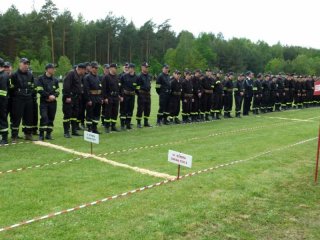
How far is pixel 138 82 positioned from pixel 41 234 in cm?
1015

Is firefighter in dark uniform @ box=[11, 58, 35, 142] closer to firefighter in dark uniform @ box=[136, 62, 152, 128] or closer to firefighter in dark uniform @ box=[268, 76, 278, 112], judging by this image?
firefighter in dark uniform @ box=[136, 62, 152, 128]

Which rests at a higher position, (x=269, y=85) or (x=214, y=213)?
(x=269, y=85)

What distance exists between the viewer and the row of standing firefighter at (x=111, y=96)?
1091cm

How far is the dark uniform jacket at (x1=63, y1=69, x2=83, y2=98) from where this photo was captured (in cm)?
1205

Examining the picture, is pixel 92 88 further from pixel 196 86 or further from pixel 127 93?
pixel 196 86

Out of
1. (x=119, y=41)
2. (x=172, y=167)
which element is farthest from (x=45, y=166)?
(x=119, y=41)

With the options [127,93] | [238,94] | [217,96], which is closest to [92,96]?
[127,93]

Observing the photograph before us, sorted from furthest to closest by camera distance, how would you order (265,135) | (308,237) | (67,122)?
1. (265,135)
2. (67,122)
3. (308,237)

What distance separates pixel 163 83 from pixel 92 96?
3.86m

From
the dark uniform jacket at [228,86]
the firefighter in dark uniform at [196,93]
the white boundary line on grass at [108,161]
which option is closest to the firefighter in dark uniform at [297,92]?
the dark uniform jacket at [228,86]

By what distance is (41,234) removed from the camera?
484 cm

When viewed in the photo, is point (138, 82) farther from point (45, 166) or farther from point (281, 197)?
point (281, 197)

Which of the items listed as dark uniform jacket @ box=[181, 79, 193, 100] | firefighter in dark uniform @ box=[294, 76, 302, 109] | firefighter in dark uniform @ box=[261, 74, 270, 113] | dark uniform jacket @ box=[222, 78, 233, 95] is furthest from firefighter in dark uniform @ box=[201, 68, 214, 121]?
firefighter in dark uniform @ box=[294, 76, 302, 109]

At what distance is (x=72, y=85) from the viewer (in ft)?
40.1
